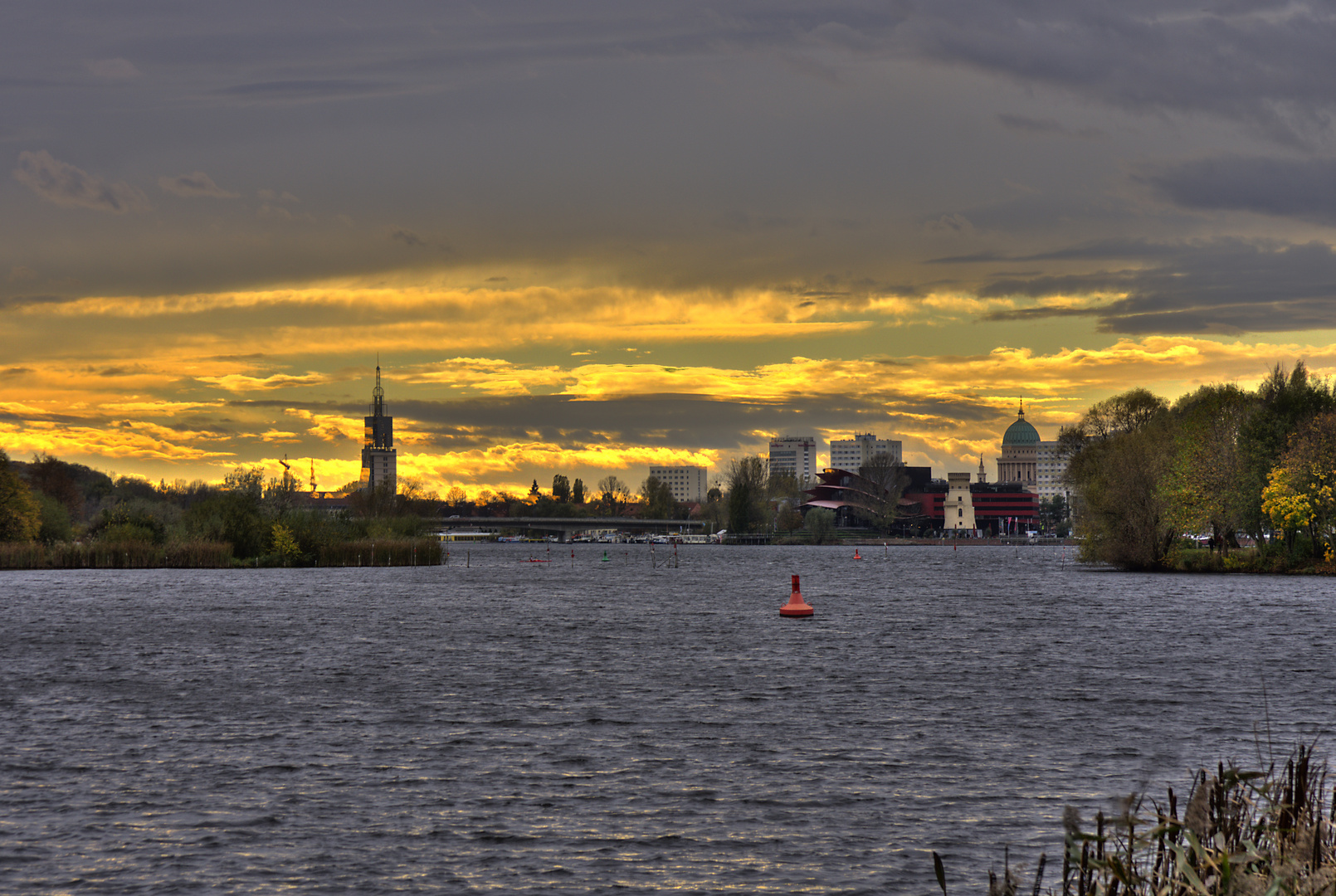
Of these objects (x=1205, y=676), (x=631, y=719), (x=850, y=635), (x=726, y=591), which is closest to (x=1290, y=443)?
(x=726, y=591)

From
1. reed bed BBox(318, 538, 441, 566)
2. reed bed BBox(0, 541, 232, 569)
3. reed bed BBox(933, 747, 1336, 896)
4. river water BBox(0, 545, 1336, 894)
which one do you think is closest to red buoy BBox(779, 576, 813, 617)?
river water BBox(0, 545, 1336, 894)

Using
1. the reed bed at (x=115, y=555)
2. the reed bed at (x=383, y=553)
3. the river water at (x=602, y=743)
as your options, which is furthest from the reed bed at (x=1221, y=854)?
the reed bed at (x=383, y=553)

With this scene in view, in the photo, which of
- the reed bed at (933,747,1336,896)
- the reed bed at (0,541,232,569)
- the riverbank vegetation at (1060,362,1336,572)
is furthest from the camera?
the reed bed at (0,541,232,569)

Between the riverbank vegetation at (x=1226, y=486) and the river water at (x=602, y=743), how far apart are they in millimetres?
34813

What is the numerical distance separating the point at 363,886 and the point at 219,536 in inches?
4655

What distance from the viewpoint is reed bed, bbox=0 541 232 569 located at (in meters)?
123

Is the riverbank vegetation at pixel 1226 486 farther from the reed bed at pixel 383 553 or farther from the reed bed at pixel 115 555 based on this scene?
the reed bed at pixel 115 555

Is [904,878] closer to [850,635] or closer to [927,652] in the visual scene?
[927,652]

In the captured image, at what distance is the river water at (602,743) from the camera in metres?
17.7

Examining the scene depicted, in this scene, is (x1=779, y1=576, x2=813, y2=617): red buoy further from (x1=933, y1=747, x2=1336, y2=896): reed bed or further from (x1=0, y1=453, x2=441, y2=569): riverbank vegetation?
(x1=0, y1=453, x2=441, y2=569): riverbank vegetation

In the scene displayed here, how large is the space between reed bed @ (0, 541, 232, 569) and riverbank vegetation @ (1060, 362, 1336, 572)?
85512mm

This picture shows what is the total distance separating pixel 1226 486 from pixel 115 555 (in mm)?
103010

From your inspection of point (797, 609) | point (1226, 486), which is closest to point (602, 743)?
point (797, 609)

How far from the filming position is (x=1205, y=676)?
129ft
